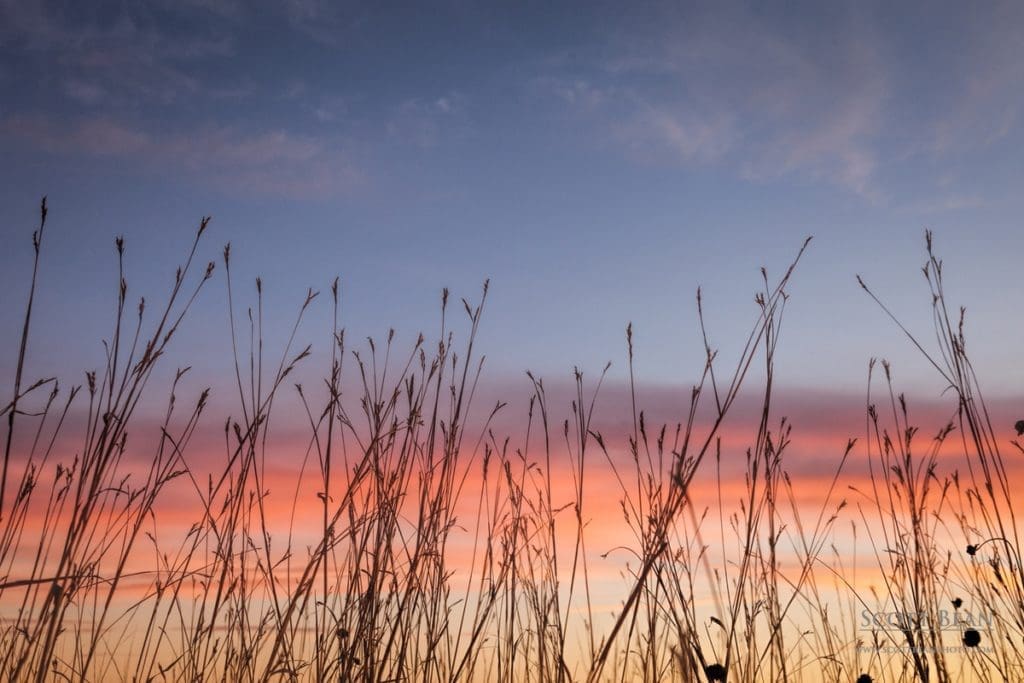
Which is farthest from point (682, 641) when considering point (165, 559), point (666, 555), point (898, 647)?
point (165, 559)

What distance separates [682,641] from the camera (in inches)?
70.9

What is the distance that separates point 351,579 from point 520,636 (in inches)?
48.0

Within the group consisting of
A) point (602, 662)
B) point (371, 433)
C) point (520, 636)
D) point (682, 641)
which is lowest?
point (520, 636)

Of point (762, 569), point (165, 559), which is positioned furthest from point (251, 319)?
point (762, 569)

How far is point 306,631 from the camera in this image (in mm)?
3211

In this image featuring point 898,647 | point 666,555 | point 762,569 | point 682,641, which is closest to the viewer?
point 682,641

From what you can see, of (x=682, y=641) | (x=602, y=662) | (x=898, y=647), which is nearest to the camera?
(x=682, y=641)

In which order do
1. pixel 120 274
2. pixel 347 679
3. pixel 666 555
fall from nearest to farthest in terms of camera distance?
1. pixel 120 274
2. pixel 347 679
3. pixel 666 555

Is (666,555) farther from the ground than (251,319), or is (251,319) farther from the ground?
(251,319)

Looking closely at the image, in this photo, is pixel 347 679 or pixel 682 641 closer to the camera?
pixel 682 641

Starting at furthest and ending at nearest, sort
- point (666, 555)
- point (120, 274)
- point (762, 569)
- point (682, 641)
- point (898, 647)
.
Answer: point (898, 647) → point (762, 569) → point (666, 555) → point (120, 274) → point (682, 641)

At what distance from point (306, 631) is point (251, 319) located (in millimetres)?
1287

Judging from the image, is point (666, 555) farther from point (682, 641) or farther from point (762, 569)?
point (682, 641)

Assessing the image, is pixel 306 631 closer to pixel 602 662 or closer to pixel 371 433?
pixel 371 433
